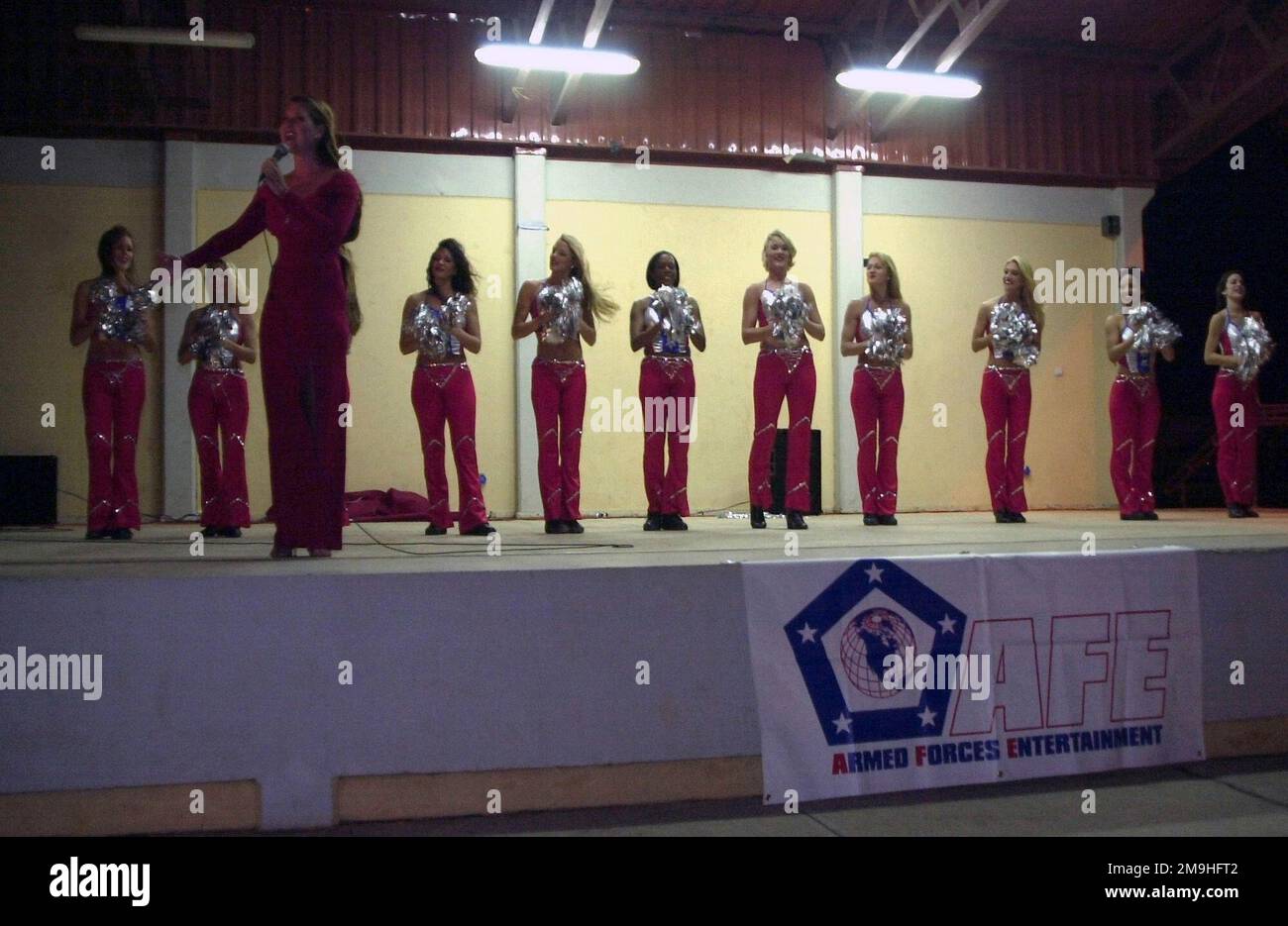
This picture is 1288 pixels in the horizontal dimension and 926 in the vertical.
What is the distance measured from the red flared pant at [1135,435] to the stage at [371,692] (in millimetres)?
5397

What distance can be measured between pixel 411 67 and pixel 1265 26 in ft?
28.1

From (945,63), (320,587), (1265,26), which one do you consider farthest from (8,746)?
(1265,26)

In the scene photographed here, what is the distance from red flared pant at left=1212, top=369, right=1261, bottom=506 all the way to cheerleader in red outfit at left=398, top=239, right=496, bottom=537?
5.55m

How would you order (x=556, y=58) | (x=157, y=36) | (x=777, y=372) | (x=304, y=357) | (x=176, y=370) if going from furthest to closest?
(x=176, y=370)
(x=556, y=58)
(x=157, y=36)
(x=777, y=372)
(x=304, y=357)

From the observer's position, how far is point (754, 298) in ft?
22.9

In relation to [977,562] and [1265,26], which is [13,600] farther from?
[1265,26]

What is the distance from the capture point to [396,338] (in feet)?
36.9

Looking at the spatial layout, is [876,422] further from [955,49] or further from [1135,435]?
[955,49]

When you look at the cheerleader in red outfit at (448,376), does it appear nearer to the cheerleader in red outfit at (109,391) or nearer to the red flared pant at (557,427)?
the red flared pant at (557,427)

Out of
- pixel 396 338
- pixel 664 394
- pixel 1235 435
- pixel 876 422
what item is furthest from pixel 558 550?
pixel 396 338

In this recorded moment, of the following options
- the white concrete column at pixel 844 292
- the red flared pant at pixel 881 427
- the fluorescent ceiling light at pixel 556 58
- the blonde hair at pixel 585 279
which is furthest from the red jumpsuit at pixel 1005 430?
the fluorescent ceiling light at pixel 556 58

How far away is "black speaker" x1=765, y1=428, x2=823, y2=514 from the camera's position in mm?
9461

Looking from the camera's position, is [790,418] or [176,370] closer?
[790,418]

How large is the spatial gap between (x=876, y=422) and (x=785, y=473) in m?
1.34
